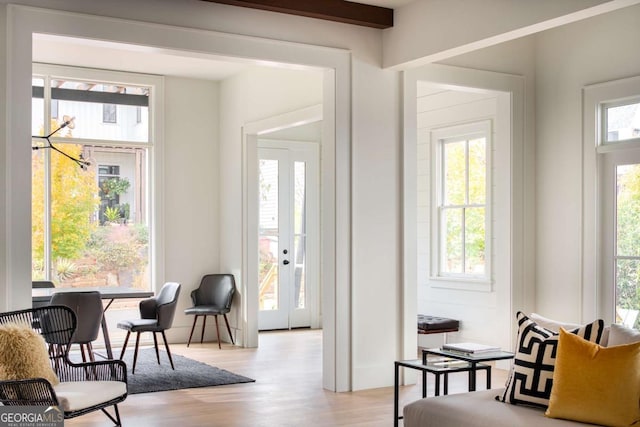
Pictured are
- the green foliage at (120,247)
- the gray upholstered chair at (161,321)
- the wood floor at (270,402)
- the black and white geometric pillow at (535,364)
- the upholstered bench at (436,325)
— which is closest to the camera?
the black and white geometric pillow at (535,364)

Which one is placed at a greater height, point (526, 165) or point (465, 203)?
point (526, 165)

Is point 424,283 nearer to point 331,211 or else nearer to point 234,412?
point 331,211

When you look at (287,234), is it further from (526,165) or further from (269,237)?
(526,165)

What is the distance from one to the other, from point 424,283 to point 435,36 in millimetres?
3323

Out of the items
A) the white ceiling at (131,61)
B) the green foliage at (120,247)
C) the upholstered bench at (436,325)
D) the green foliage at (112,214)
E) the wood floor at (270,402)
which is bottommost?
the wood floor at (270,402)

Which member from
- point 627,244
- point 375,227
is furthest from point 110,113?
point 627,244

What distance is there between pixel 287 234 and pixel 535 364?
6.66 m

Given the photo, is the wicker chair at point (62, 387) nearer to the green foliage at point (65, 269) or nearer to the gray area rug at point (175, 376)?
the gray area rug at point (175, 376)

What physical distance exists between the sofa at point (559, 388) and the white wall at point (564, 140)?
3.01m

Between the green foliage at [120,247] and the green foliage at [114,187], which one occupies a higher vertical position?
the green foliage at [114,187]

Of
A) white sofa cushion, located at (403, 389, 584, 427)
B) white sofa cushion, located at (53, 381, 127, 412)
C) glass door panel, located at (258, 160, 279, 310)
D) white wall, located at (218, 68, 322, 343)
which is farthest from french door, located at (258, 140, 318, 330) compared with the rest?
white sofa cushion, located at (403, 389, 584, 427)

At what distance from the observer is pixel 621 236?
6.51m

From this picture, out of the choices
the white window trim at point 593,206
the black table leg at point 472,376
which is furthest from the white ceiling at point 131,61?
the black table leg at point 472,376

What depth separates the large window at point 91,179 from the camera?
27.9 feet
